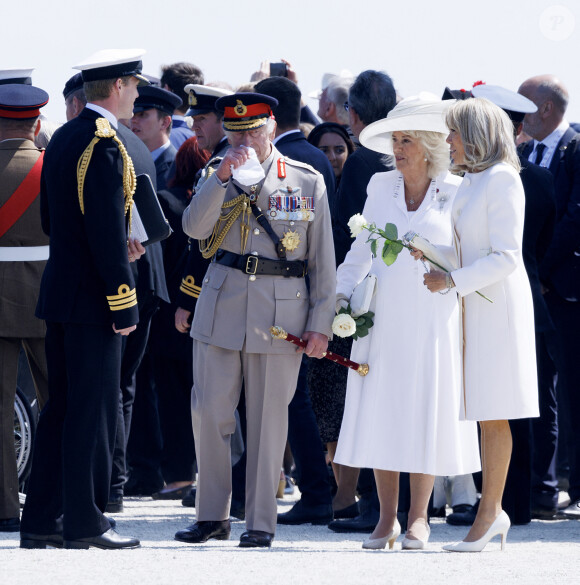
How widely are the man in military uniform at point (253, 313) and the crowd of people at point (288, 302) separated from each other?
0.01 meters

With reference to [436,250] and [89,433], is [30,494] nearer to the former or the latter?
[89,433]

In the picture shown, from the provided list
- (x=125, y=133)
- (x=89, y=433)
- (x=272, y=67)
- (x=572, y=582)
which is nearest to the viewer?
(x=572, y=582)

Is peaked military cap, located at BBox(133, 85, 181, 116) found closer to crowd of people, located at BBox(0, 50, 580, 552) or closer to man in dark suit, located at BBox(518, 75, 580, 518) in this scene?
crowd of people, located at BBox(0, 50, 580, 552)

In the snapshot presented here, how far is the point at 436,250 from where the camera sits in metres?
6.21

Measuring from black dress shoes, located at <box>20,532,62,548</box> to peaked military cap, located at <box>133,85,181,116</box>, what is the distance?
138 inches

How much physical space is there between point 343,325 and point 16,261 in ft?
6.20

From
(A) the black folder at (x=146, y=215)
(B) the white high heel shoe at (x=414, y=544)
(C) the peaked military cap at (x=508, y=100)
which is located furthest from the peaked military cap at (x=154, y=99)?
(B) the white high heel shoe at (x=414, y=544)

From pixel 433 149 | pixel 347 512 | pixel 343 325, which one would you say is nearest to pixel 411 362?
pixel 343 325

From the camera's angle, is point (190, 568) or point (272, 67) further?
point (272, 67)

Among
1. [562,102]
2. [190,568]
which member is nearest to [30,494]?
[190,568]

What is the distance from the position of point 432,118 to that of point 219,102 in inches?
40.9

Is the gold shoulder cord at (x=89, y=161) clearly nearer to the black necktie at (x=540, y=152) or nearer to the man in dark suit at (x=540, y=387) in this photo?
the man in dark suit at (x=540, y=387)

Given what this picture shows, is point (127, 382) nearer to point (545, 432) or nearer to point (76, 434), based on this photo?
point (76, 434)

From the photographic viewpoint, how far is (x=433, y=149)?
677 centimetres
